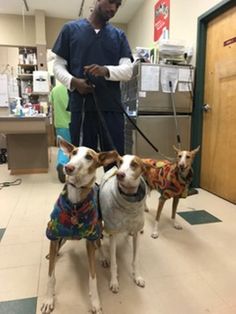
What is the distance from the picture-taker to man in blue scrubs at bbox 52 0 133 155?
154 cm

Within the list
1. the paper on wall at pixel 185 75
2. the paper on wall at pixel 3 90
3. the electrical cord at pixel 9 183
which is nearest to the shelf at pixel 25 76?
the paper on wall at pixel 3 90

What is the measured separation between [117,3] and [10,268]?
158 centimetres

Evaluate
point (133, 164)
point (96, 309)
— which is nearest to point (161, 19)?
point (133, 164)

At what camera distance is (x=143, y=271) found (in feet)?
4.81

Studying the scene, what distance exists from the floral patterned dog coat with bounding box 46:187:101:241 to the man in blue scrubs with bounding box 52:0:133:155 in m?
0.57

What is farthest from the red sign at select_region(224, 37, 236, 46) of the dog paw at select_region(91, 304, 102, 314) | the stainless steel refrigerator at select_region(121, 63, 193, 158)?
the dog paw at select_region(91, 304, 102, 314)

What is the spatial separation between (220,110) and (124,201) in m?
1.97

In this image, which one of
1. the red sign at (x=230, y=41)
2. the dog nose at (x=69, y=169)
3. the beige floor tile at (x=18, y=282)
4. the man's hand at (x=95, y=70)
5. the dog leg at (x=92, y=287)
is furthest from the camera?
the red sign at (x=230, y=41)

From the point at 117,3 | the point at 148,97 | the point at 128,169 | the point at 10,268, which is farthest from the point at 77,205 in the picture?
the point at 148,97

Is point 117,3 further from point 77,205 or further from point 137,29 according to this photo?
point 137,29

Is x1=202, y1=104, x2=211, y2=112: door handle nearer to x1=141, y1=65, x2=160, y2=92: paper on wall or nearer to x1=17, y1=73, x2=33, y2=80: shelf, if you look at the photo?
x1=141, y1=65, x2=160, y2=92: paper on wall

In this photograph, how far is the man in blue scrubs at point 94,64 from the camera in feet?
5.07

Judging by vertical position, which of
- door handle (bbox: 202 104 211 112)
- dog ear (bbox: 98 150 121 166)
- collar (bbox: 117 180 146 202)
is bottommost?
collar (bbox: 117 180 146 202)

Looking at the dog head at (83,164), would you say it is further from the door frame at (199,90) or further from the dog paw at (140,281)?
the door frame at (199,90)
